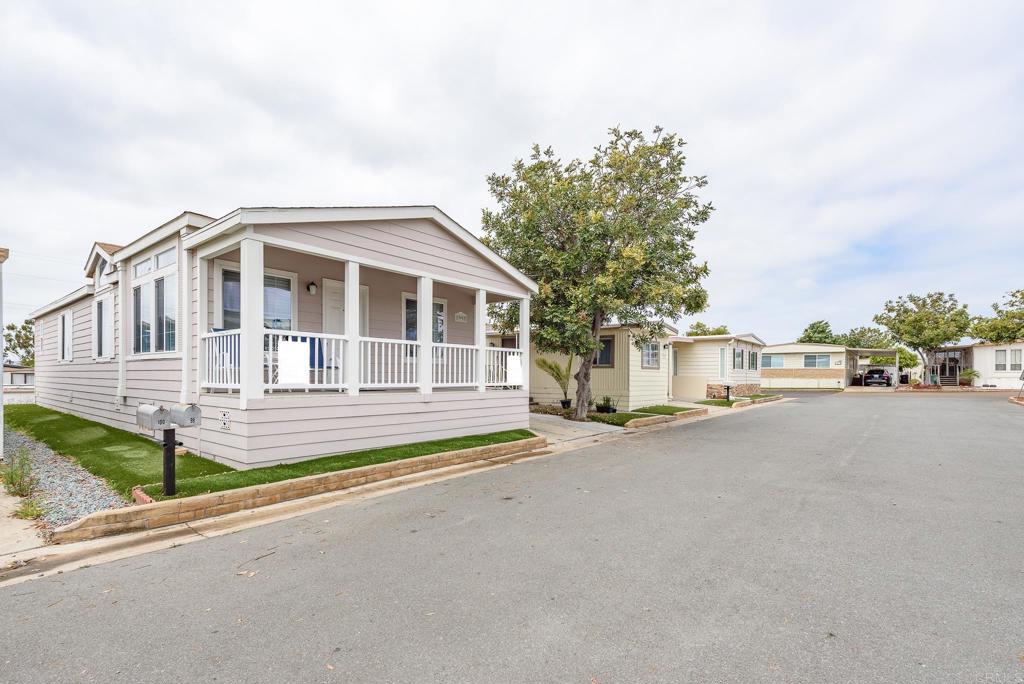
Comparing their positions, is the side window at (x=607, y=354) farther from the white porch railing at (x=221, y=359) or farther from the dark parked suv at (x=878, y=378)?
the dark parked suv at (x=878, y=378)

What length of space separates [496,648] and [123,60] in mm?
14403

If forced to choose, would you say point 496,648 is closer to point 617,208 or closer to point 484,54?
point 617,208

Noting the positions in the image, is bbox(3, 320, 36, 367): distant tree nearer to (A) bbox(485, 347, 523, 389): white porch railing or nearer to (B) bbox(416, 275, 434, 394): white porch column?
(A) bbox(485, 347, 523, 389): white porch railing

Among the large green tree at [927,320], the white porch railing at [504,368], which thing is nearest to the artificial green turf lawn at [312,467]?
the white porch railing at [504,368]

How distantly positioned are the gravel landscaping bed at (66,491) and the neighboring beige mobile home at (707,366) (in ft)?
71.6

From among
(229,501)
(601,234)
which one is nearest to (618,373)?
(601,234)

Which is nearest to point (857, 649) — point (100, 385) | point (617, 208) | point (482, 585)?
point (482, 585)

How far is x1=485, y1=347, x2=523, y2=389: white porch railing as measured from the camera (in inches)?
422

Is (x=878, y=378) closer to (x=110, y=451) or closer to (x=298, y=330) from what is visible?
(x=298, y=330)

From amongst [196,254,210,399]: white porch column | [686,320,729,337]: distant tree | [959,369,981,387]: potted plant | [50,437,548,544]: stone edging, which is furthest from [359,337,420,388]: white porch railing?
[686,320,729,337]: distant tree

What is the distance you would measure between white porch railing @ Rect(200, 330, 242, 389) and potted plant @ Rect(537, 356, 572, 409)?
1103 cm

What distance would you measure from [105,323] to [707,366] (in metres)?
23.6

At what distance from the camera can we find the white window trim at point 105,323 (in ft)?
35.4

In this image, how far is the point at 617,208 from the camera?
12.9m
